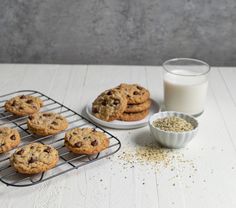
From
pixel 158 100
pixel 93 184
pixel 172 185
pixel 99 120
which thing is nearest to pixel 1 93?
pixel 99 120

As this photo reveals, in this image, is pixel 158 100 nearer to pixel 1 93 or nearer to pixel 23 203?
pixel 1 93

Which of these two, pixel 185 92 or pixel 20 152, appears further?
pixel 185 92

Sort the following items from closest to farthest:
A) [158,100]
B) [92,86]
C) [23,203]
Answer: [23,203] → [158,100] → [92,86]

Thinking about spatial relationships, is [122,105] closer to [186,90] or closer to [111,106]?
[111,106]

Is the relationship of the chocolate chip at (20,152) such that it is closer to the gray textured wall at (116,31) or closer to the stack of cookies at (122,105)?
the stack of cookies at (122,105)

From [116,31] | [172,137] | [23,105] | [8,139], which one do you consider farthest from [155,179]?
[116,31]

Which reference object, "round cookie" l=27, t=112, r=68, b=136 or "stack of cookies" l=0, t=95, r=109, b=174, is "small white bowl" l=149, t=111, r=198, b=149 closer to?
"stack of cookies" l=0, t=95, r=109, b=174

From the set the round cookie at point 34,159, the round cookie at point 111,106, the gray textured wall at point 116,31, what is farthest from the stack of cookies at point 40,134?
the gray textured wall at point 116,31

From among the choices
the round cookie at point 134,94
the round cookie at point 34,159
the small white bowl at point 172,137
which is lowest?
the small white bowl at point 172,137
